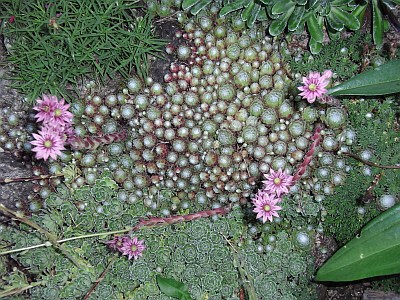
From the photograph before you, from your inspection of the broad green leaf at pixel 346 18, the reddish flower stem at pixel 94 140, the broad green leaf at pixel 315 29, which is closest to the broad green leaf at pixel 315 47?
the broad green leaf at pixel 315 29

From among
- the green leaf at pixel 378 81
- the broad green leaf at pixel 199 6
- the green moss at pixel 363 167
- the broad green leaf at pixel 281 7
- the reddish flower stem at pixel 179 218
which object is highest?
the broad green leaf at pixel 281 7

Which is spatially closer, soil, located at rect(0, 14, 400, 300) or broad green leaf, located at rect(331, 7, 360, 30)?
broad green leaf, located at rect(331, 7, 360, 30)

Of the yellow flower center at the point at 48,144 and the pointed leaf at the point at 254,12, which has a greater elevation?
the pointed leaf at the point at 254,12

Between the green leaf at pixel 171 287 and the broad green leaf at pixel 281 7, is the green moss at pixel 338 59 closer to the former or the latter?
the broad green leaf at pixel 281 7

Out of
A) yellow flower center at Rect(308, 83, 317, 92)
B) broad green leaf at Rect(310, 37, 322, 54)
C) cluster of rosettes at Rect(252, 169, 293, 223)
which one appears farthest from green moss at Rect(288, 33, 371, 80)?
cluster of rosettes at Rect(252, 169, 293, 223)

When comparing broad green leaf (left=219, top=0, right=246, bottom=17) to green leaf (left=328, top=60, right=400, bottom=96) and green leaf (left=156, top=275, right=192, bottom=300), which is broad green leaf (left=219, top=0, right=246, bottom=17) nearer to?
green leaf (left=328, top=60, right=400, bottom=96)

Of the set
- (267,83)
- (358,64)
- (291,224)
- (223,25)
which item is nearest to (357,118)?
(358,64)
